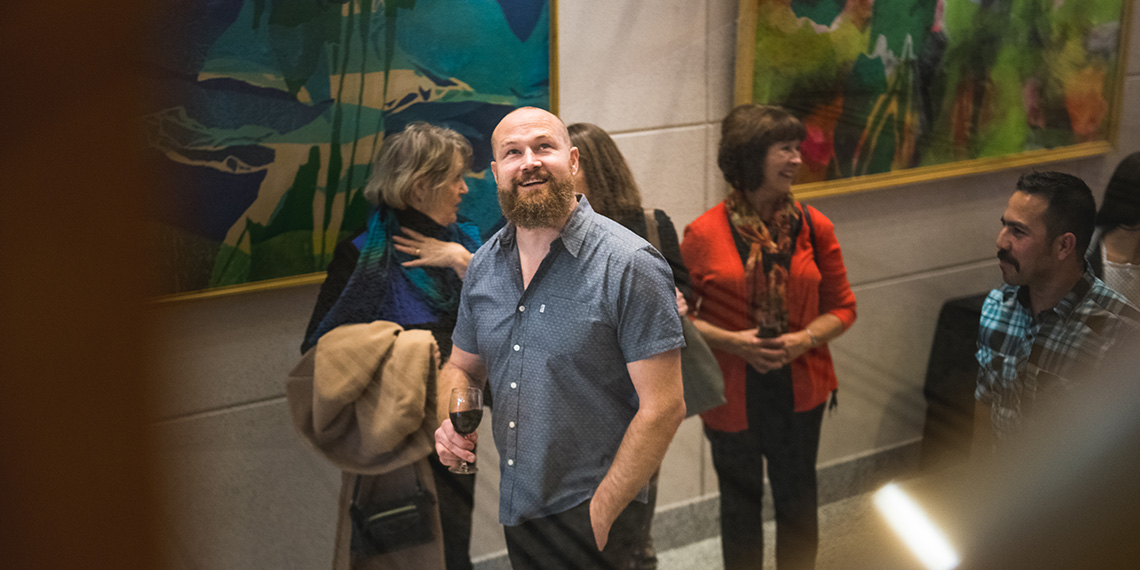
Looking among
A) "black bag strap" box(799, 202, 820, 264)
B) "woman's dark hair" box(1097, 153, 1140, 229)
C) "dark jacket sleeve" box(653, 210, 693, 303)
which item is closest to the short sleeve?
"dark jacket sleeve" box(653, 210, 693, 303)

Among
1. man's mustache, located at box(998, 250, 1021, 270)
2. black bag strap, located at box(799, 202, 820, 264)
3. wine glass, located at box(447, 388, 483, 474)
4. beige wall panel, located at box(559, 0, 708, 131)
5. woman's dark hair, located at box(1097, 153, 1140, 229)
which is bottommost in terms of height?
wine glass, located at box(447, 388, 483, 474)

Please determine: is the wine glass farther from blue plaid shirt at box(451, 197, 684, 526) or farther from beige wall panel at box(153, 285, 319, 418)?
beige wall panel at box(153, 285, 319, 418)

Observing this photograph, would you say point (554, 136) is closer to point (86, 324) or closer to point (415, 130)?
point (415, 130)

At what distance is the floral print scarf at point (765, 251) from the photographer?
102 cm

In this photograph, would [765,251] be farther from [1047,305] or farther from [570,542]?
[570,542]

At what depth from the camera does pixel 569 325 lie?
832mm

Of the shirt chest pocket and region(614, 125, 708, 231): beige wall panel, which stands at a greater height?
region(614, 125, 708, 231): beige wall panel

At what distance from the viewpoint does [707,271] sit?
3.37 feet

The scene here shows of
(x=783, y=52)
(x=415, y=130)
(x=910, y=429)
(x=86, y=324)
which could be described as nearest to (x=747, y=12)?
(x=783, y=52)

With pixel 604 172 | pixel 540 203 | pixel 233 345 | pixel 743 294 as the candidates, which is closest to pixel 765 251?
pixel 743 294

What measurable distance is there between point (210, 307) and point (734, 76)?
0.67m

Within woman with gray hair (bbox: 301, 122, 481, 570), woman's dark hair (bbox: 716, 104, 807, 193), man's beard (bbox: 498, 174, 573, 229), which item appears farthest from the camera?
woman's dark hair (bbox: 716, 104, 807, 193)

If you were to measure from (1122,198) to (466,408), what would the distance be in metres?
0.79

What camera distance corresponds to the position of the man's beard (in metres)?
0.81
